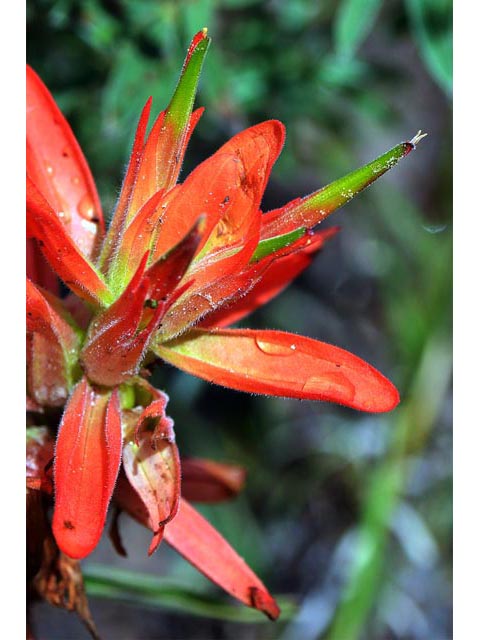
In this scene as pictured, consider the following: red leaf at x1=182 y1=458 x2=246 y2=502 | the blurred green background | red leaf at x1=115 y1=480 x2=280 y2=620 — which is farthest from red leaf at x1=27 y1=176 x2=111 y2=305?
the blurred green background

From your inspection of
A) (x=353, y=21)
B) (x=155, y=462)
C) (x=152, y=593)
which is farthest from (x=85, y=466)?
(x=353, y=21)

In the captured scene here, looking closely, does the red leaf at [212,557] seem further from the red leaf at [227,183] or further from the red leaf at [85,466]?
the red leaf at [227,183]

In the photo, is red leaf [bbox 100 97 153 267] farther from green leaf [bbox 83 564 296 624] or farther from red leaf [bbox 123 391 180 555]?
green leaf [bbox 83 564 296 624]

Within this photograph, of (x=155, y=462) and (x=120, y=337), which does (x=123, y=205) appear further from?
(x=155, y=462)

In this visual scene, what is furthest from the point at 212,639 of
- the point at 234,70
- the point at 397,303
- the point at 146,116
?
the point at 146,116

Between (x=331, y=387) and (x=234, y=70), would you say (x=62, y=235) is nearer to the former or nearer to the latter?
(x=331, y=387)

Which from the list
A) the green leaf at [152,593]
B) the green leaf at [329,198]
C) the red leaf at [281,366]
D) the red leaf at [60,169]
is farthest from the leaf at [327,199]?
the green leaf at [152,593]
